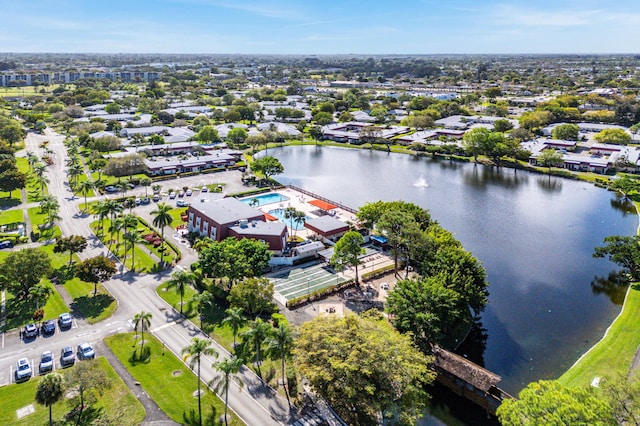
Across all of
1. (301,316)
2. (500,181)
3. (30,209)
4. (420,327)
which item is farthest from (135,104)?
(420,327)

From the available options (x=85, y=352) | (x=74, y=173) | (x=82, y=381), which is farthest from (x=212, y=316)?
(x=74, y=173)

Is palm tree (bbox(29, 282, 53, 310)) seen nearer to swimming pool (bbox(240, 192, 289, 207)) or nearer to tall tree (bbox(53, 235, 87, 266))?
tall tree (bbox(53, 235, 87, 266))

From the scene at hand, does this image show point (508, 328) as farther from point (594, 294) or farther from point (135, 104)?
point (135, 104)

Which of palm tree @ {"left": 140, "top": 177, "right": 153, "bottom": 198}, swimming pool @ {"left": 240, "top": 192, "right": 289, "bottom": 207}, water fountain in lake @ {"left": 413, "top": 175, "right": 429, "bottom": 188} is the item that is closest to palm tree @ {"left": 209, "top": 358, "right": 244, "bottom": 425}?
swimming pool @ {"left": 240, "top": 192, "right": 289, "bottom": 207}

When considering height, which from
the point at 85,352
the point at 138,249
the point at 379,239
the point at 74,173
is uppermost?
the point at 74,173

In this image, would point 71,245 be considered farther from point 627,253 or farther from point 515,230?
point 627,253

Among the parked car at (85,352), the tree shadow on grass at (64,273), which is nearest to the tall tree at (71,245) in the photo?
the tree shadow on grass at (64,273)

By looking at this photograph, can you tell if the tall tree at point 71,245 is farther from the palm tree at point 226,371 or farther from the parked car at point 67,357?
the palm tree at point 226,371
